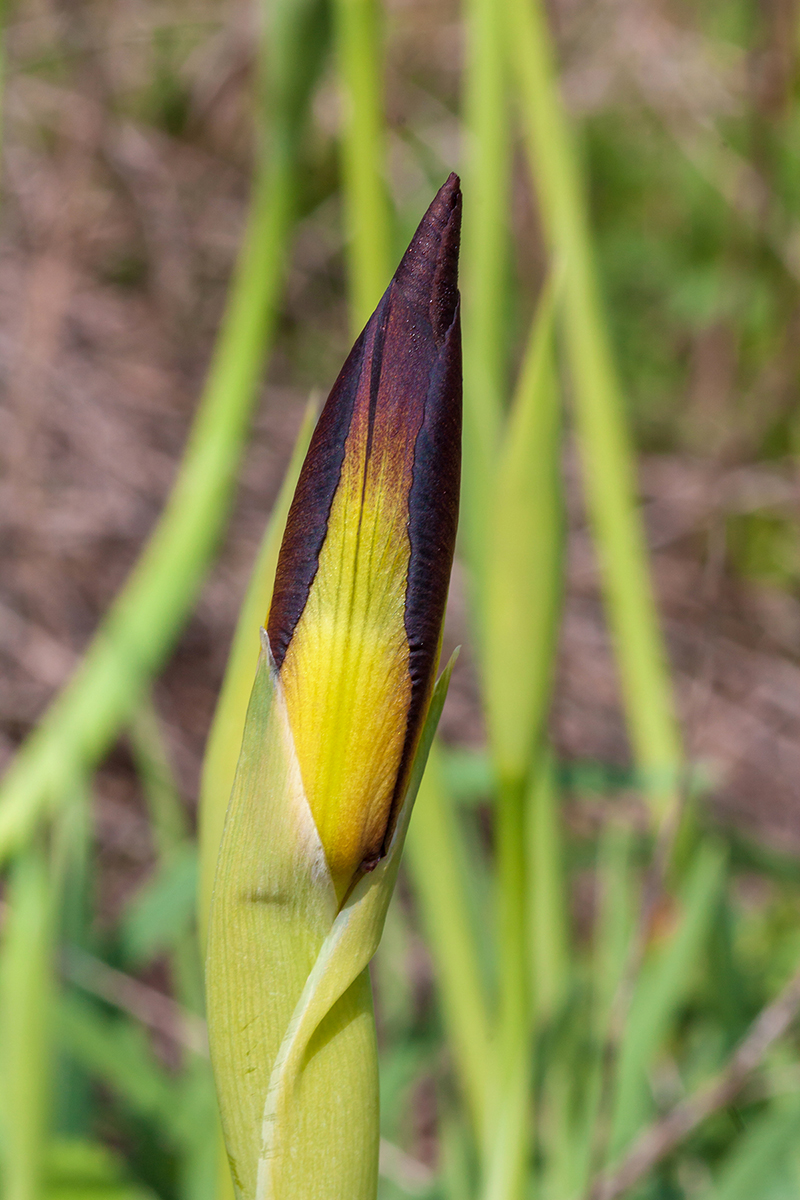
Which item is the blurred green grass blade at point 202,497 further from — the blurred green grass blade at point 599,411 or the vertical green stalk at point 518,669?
the vertical green stalk at point 518,669

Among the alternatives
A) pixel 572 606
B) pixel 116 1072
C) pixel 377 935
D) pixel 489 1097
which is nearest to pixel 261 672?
pixel 377 935

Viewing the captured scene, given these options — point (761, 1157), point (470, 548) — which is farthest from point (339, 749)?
point (761, 1157)

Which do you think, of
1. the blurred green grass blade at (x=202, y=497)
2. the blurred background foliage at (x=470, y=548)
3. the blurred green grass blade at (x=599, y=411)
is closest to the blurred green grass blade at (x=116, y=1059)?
the blurred background foliage at (x=470, y=548)

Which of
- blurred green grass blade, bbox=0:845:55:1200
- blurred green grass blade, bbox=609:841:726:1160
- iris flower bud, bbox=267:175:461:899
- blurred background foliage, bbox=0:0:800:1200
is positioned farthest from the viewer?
blurred green grass blade, bbox=609:841:726:1160

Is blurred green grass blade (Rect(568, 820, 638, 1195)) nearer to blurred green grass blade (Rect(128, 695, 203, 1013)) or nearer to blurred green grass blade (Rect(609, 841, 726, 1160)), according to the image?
blurred green grass blade (Rect(609, 841, 726, 1160))

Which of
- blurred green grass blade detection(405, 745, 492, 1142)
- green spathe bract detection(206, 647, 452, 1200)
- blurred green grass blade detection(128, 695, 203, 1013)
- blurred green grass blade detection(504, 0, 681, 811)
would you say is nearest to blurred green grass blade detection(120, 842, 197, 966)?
blurred green grass blade detection(128, 695, 203, 1013)

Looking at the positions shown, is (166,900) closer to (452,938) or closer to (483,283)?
(452,938)

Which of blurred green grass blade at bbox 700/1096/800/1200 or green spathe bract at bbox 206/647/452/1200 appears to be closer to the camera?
green spathe bract at bbox 206/647/452/1200
